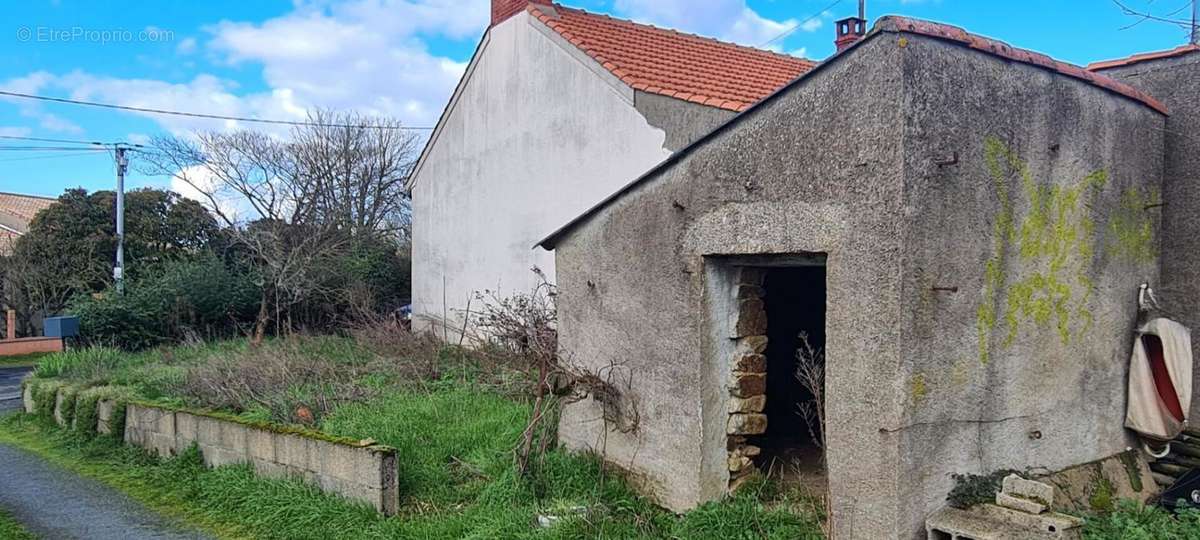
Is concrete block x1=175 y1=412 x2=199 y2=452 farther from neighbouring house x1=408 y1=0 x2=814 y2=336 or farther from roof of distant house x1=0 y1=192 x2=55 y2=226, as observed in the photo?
roof of distant house x1=0 y1=192 x2=55 y2=226

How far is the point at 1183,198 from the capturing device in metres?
5.95

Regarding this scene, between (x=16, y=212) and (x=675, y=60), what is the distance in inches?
1362

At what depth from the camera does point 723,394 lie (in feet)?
18.5

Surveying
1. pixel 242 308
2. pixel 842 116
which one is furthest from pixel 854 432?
pixel 242 308

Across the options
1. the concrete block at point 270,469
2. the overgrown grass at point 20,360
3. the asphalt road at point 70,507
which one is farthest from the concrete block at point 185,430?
the overgrown grass at point 20,360

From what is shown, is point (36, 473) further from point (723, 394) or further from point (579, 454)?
point (723, 394)

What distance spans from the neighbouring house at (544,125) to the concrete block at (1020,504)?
18.6 feet

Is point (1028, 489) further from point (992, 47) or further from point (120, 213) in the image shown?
point (120, 213)

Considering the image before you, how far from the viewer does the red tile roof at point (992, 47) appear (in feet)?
14.1

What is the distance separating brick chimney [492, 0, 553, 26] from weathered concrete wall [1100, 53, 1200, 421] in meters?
9.37

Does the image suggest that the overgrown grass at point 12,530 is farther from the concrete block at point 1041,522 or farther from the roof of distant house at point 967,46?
the concrete block at point 1041,522

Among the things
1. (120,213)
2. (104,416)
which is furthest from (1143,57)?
(120,213)

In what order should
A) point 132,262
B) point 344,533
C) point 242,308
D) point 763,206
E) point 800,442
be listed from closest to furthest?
point 763,206, point 344,533, point 800,442, point 242,308, point 132,262

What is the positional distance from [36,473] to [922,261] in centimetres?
997
